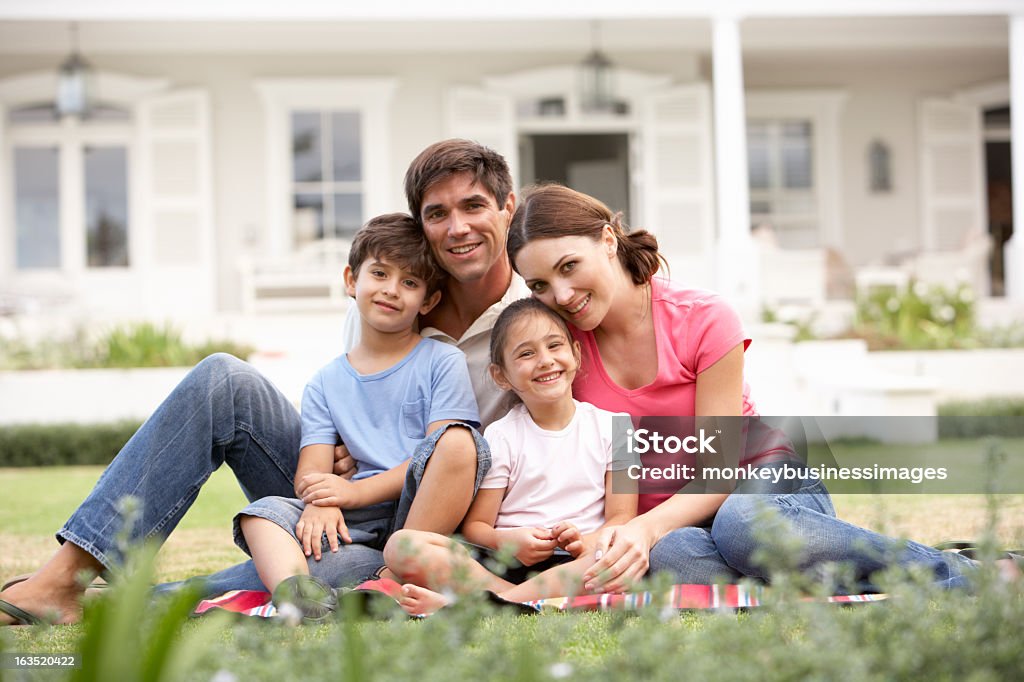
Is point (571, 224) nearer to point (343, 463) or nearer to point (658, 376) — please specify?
point (658, 376)

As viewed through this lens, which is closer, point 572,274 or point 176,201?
point 572,274

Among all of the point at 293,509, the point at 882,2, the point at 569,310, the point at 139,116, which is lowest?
the point at 293,509

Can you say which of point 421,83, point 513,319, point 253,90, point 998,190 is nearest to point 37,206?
point 253,90

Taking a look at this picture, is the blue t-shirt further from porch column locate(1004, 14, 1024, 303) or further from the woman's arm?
Answer: porch column locate(1004, 14, 1024, 303)

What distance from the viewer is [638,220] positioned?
10867mm

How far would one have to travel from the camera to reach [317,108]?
1032 centimetres

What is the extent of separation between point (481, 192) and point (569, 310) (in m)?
0.39

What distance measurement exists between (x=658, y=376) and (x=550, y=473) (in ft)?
1.14

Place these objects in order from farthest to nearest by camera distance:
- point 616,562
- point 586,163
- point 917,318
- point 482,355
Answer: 1. point 586,163
2. point 917,318
3. point 482,355
4. point 616,562

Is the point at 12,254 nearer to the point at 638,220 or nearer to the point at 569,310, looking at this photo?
the point at 638,220

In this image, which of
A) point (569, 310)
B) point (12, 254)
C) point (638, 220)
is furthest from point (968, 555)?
point (12, 254)

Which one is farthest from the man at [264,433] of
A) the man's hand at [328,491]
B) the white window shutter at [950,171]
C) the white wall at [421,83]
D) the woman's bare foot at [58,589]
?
the white window shutter at [950,171]

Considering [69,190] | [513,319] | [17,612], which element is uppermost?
[69,190]

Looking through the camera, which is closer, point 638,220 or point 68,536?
point 68,536
